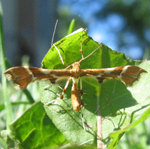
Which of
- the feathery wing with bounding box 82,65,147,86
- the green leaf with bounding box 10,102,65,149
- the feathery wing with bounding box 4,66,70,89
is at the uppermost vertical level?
the feathery wing with bounding box 4,66,70,89

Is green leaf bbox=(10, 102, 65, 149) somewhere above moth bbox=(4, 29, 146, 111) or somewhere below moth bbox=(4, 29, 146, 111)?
below

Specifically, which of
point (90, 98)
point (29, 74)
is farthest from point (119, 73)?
point (29, 74)

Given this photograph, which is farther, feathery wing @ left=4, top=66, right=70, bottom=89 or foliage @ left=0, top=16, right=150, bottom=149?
feathery wing @ left=4, top=66, right=70, bottom=89

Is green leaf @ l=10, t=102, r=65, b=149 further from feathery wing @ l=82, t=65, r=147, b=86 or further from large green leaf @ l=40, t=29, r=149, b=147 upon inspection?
feathery wing @ l=82, t=65, r=147, b=86

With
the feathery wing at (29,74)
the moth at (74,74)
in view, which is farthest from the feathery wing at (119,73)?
the feathery wing at (29,74)

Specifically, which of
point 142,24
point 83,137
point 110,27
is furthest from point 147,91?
point 110,27

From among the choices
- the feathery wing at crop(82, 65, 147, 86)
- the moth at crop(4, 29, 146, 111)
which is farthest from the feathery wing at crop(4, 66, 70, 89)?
the feathery wing at crop(82, 65, 147, 86)

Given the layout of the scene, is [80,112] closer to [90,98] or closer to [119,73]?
[90,98]
